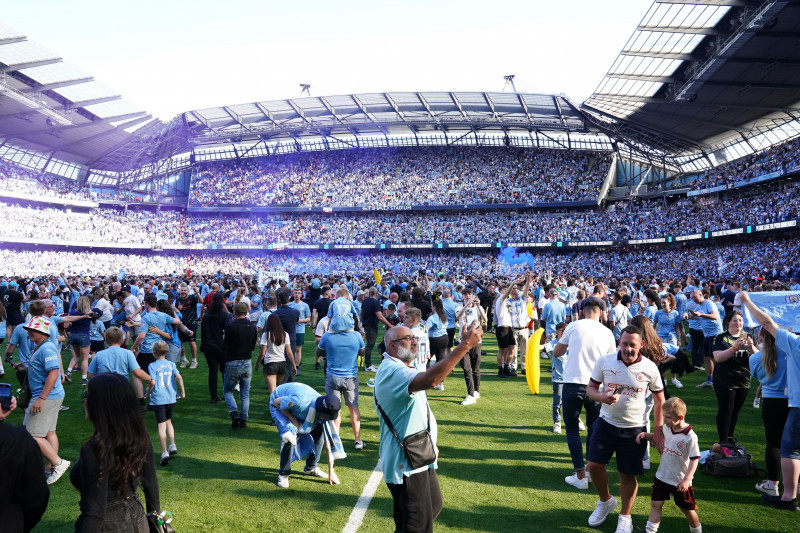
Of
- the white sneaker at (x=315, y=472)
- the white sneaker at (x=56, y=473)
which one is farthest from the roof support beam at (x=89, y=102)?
the white sneaker at (x=315, y=472)

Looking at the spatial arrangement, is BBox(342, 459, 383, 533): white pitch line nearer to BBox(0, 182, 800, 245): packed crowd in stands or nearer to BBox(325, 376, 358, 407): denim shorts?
BBox(325, 376, 358, 407): denim shorts

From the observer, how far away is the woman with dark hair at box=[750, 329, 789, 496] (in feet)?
17.4

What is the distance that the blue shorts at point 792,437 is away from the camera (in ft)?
15.9

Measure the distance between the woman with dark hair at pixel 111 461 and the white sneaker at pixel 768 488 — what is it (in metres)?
5.90

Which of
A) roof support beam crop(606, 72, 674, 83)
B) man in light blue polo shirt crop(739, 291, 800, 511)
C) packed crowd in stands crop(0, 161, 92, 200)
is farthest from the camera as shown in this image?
packed crowd in stands crop(0, 161, 92, 200)

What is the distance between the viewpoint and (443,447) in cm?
714

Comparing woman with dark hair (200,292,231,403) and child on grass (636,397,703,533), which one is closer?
child on grass (636,397,703,533)

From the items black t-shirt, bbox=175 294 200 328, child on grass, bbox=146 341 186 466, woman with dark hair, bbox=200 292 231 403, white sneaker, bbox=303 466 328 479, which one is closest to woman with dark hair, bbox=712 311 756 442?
white sneaker, bbox=303 466 328 479

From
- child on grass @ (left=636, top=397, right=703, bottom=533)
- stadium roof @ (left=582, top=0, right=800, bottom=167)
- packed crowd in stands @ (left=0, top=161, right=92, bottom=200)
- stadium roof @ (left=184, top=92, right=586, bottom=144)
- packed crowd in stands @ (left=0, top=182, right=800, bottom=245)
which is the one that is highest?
stadium roof @ (left=184, top=92, right=586, bottom=144)

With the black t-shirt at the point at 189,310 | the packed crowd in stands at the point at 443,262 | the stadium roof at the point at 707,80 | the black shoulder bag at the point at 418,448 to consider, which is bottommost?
the black shoulder bag at the point at 418,448

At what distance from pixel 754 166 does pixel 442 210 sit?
2619 cm

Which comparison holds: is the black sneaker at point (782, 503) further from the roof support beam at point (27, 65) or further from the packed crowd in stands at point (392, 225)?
the roof support beam at point (27, 65)

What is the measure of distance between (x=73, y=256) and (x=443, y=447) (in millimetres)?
52782

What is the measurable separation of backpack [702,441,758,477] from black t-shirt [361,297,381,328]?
7178 millimetres
